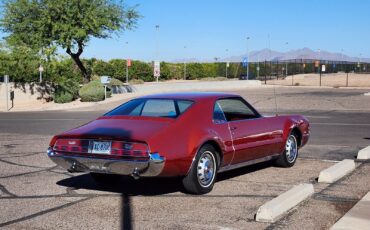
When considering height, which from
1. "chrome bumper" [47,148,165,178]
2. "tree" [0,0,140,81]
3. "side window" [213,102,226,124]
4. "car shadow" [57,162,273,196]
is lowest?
"car shadow" [57,162,273,196]

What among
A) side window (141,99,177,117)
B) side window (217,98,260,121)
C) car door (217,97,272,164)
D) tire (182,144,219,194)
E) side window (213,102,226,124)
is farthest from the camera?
side window (217,98,260,121)

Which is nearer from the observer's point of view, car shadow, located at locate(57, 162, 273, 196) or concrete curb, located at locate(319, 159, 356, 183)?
car shadow, located at locate(57, 162, 273, 196)

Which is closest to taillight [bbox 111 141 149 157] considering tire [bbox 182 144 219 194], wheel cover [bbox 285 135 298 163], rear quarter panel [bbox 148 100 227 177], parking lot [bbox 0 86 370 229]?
rear quarter panel [bbox 148 100 227 177]

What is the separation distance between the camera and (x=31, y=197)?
7734 mm

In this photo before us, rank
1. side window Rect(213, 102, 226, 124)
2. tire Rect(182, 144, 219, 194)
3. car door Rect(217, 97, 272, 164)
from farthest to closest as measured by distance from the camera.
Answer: car door Rect(217, 97, 272, 164) < side window Rect(213, 102, 226, 124) < tire Rect(182, 144, 219, 194)

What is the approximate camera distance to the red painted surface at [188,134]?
7.28m

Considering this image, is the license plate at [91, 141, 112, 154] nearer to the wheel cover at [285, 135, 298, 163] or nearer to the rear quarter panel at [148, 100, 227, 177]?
the rear quarter panel at [148, 100, 227, 177]

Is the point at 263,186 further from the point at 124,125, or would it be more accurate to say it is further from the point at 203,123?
the point at 124,125

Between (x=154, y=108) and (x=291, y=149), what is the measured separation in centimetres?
306

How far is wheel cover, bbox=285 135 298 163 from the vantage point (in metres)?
10.1

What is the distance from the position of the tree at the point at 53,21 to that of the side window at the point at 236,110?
28590 millimetres

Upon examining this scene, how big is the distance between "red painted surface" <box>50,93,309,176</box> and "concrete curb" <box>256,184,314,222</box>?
1305 millimetres

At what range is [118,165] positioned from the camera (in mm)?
7180

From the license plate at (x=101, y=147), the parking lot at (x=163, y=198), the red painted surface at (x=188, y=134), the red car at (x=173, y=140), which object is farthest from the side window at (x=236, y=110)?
the license plate at (x=101, y=147)
